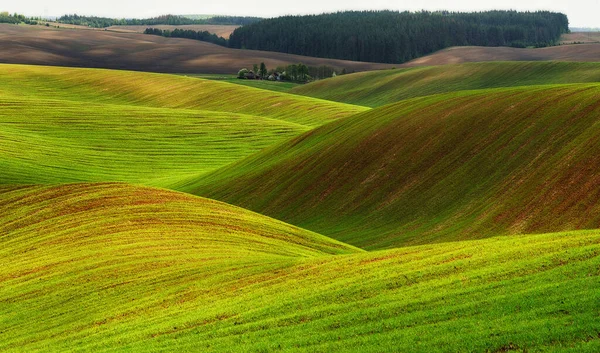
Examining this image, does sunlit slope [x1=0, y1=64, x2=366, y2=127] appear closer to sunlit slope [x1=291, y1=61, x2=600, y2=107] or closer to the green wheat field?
the green wheat field

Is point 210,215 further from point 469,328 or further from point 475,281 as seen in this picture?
point 469,328

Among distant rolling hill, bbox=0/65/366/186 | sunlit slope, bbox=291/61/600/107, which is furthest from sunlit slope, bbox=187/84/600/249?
sunlit slope, bbox=291/61/600/107

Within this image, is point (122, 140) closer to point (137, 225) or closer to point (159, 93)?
point (159, 93)

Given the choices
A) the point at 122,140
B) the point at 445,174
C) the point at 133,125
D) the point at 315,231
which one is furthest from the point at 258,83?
the point at 315,231

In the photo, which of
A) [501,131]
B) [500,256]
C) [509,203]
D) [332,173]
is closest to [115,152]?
[332,173]

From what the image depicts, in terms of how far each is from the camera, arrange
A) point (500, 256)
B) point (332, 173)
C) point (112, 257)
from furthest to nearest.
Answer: point (332, 173) < point (112, 257) < point (500, 256)
